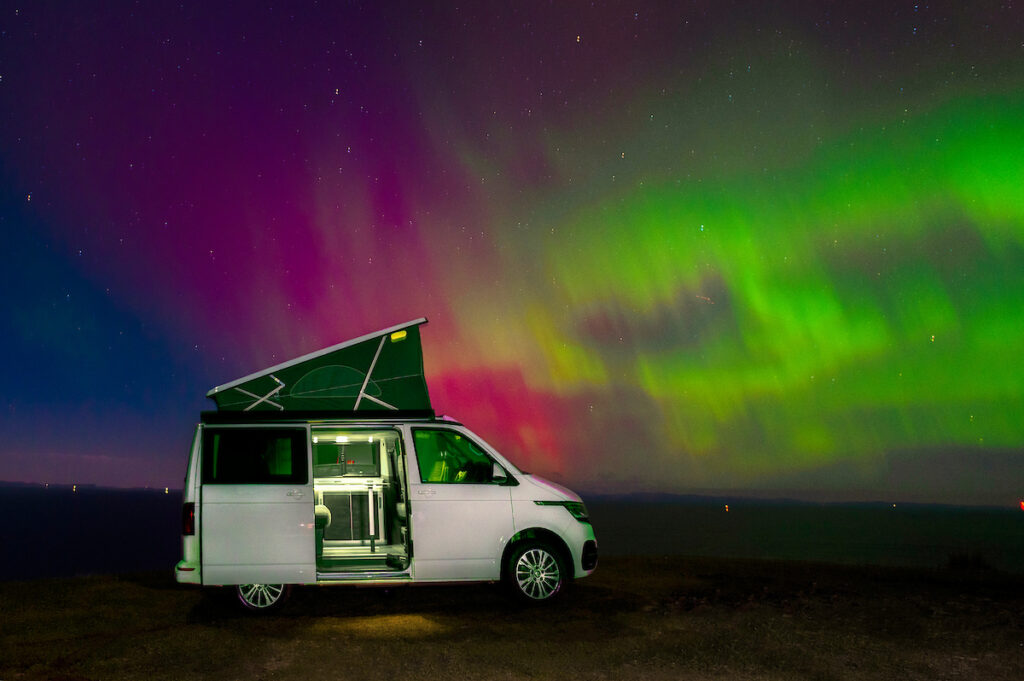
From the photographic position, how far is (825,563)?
45.5ft

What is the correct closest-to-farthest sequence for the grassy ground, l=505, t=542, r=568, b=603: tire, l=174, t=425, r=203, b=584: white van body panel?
1. the grassy ground
2. l=174, t=425, r=203, b=584: white van body panel
3. l=505, t=542, r=568, b=603: tire

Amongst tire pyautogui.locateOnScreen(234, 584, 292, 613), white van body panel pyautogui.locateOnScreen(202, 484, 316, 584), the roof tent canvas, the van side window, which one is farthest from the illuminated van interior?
white van body panel pyautogui.locateOnScreen(202, 484, 316, 584)

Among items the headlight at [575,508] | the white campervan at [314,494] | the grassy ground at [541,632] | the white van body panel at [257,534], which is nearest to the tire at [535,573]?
the white campervan at [314,494]

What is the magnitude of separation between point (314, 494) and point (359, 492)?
1.83m

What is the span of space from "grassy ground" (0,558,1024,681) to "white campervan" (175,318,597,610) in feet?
1.55

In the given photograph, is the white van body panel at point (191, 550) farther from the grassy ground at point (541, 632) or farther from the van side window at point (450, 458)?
the van side window at point (450, 458)

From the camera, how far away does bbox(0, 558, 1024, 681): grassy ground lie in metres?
6.39

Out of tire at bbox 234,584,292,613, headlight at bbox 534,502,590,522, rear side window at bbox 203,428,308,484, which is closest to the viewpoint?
rear side window at bbox 203,428,308,484

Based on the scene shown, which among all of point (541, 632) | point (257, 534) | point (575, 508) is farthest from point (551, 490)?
point (257, 534)

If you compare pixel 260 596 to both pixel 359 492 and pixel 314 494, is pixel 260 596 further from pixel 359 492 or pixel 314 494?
pixel 359 492

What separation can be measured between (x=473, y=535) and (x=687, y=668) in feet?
10.9

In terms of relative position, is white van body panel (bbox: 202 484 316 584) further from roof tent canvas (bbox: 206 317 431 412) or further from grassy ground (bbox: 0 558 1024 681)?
roof tent canvas (bbox: 206 317 431 412)

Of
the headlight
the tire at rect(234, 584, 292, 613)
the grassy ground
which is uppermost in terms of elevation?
the headlight

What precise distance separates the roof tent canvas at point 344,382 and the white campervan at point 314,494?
0.01 m
